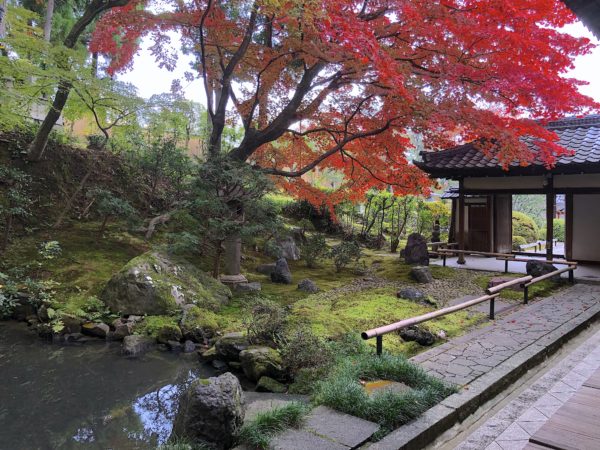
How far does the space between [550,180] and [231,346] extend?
32.1 ft

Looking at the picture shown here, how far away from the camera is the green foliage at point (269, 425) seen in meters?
2.80

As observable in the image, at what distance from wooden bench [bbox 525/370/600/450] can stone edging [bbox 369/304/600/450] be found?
0.95 m

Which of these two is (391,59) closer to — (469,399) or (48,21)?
(469,399)

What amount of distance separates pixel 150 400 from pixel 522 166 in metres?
9.88

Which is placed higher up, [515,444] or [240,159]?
[240,159]

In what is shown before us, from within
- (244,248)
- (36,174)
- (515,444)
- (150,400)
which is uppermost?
(36,174)

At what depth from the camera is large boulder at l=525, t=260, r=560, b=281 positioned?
373 inches

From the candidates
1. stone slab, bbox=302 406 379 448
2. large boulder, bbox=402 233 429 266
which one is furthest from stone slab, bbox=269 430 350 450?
large boulder, bbox=402 233 429 266

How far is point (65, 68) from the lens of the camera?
→ 25.2 feet

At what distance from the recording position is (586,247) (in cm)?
1232

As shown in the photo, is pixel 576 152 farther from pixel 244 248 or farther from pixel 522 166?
pixel 244 248

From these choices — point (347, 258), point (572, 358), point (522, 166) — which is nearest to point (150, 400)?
point (572, 358)

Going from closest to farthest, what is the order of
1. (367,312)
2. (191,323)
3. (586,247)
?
(191,323) < (367,312) < (586,247)

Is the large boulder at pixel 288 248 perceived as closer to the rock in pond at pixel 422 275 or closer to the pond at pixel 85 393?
the rock in pond at pixel 422 275
